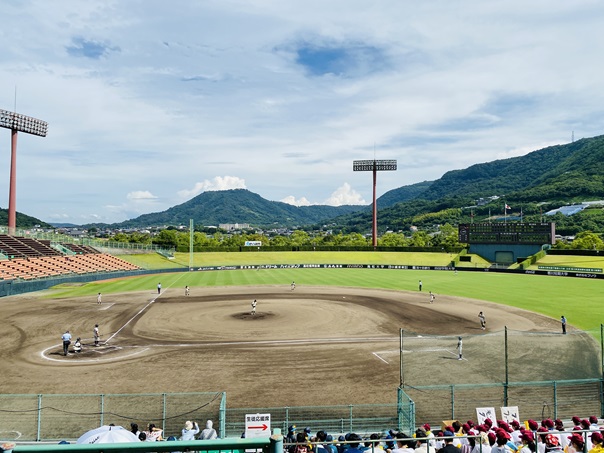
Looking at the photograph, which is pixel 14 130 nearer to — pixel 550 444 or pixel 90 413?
pixel 90 413

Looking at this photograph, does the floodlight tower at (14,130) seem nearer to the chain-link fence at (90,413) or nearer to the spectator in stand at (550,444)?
the chain-link fence at (90,413)

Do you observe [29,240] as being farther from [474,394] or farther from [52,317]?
[474,394]

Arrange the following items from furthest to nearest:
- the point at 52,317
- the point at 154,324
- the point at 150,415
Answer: the point at 52,317 < the point at 154,324 < the point at 150,415

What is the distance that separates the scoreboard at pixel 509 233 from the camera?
95688mm

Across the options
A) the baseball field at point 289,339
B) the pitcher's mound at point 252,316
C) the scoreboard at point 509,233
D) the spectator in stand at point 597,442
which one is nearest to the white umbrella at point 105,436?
the spectator in stand at point 597,442

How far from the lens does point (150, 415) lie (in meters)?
17.3

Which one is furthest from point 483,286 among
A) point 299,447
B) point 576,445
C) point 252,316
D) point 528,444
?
point 299,447

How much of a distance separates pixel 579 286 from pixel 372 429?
56833mm

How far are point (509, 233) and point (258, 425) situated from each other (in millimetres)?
100384

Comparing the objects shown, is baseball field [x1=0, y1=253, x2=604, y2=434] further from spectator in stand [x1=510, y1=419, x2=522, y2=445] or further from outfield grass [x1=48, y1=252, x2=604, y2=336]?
spectator in stand [x1=510, y1=419, x2=522, y2=445]

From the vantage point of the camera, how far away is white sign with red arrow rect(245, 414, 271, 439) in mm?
13289

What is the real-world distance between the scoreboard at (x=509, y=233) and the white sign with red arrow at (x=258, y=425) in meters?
98.0

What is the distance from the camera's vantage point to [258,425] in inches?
535

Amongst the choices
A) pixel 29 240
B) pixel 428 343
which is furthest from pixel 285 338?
pixel 29 240
